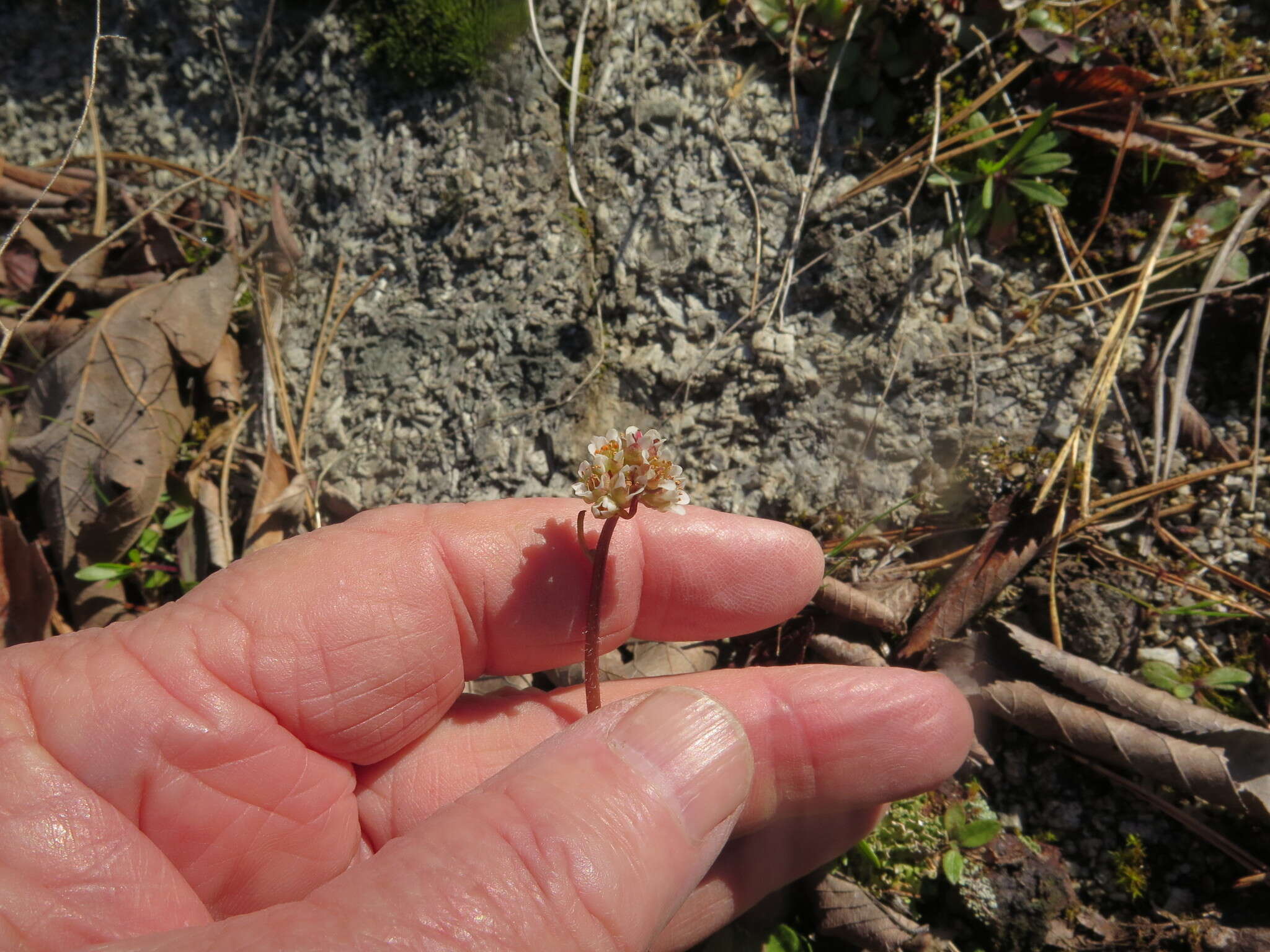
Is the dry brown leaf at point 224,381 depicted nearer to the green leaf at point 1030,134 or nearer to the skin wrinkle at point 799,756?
the skin wrinkle at point 799,756

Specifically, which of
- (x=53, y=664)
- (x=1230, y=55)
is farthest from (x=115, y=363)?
(x=1230, y=55)

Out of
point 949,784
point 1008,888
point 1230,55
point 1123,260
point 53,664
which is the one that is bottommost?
point 1008,888

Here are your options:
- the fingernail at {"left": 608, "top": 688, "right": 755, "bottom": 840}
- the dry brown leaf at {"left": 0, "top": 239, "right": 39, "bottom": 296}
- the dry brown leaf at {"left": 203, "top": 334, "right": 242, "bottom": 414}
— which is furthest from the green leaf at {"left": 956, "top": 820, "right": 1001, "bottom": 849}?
the dry brown leaf at {"left": 0, "top": 239, "right": 39, "bottom": 296}

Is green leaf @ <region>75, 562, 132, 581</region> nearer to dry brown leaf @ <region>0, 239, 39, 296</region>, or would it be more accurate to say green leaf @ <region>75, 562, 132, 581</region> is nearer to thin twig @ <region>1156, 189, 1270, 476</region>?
dry brown leaf @ <region>0, 239, 39, 296</region>

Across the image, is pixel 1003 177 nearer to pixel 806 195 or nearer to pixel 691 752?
pixel 806 195

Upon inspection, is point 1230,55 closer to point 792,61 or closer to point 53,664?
point 792,61

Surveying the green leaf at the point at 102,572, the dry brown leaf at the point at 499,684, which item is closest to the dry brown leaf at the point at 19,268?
the green leaf at the point at 102,572
